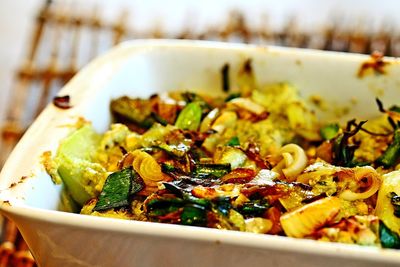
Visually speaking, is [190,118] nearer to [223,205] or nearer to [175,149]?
[175,149]

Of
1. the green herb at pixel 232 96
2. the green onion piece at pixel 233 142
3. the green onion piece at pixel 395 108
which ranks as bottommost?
the green onion piece at pixel 233 142

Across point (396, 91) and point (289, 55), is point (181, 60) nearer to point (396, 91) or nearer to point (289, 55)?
point (289, 55)

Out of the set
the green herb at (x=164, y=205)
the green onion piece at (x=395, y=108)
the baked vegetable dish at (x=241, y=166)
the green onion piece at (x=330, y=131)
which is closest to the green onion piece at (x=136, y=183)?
the baked vegetable dish at (x=241, y=166)

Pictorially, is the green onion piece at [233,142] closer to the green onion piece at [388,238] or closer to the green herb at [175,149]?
the green herb at [175,149]

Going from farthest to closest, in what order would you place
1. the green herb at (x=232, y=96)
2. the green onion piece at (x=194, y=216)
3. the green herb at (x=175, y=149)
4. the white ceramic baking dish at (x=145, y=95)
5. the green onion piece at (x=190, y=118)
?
the green herb at (x=232, y=96) < the green onion piece at (x=190, y=118) < the green herb at (x=175, y=149) < the green onion piece at (x=194, y=216) < the white ceramic baking dish at (x=145, y=95)

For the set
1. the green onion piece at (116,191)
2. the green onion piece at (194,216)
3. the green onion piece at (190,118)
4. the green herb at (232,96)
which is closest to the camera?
the green onion piece at (194,216)

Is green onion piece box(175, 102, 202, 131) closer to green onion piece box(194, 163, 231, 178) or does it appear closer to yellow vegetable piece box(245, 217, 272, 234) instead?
green onion piece box(194, 163, 231, 178)
